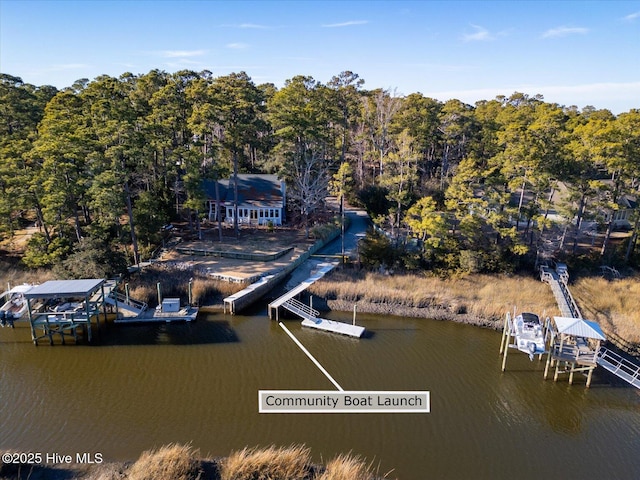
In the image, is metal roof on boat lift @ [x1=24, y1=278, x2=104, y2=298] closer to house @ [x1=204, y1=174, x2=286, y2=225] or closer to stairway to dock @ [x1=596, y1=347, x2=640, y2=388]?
house @ [x1=204, y1=174, x2=286, y2=225]

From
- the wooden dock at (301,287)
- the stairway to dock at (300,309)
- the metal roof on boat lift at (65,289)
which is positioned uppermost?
the metal roof on boat lift at (65,289)

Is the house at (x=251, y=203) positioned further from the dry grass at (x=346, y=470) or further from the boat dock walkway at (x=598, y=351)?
the dry grass at (x=346, y=470)

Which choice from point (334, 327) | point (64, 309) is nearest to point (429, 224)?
point (334, 327)

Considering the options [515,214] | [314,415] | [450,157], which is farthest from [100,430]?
[450,157]

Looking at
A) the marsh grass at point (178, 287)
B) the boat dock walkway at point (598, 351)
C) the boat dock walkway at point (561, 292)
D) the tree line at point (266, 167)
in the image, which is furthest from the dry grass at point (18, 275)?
the boat dock walkway at point (561, 292)

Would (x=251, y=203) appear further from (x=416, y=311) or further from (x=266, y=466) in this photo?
(x=266, y=466)

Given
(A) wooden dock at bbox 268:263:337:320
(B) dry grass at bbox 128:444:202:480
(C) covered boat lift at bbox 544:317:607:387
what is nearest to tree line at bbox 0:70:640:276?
(A) wooden dock at bbox 268:263:337:320
